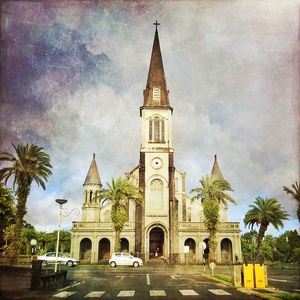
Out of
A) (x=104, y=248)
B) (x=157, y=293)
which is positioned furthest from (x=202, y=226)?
(x=157, y=293)

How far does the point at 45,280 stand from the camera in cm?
1705

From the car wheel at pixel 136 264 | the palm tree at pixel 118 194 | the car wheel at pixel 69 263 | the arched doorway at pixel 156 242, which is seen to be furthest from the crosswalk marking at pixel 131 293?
the arched doorway at pixel 156 242

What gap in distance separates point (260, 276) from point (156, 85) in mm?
47351

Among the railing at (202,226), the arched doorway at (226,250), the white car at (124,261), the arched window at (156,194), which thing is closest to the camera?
the white car at (124,261)

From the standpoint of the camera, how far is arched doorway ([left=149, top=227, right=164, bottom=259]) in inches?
2202

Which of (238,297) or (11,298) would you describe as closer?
(11,298)

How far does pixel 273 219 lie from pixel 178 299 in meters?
41.0

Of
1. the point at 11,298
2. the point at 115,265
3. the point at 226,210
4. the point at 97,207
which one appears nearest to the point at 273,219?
the point at 226,210

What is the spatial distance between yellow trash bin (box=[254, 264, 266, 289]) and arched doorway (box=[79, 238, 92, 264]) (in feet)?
146

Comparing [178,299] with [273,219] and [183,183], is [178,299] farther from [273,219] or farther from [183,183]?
[183,183]

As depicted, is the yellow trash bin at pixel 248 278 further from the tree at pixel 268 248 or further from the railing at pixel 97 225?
the tree at pixel 268 248

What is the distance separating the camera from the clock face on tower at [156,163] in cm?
5828

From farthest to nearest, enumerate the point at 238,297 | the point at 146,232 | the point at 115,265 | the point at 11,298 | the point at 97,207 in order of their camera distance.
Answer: the point at 97,207 < the point at 146,232 < the point at 115,265 < the point at 238,297 < the point at 11,298

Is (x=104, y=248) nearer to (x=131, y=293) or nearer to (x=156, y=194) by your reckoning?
(x=156, y=194)
